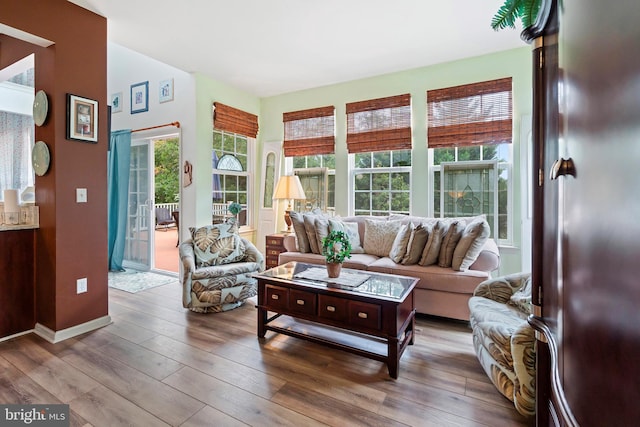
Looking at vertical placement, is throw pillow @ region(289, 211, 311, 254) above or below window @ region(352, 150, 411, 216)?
below

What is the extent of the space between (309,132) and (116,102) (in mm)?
3050

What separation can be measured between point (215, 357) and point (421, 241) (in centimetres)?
206

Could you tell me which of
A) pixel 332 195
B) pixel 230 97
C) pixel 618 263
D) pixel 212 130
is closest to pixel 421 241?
pixel 332 195

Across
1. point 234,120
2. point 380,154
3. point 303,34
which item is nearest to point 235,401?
point 303,34

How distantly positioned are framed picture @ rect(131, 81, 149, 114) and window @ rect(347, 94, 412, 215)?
2918mm

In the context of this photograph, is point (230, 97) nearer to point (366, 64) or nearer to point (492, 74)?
point (366, 64)

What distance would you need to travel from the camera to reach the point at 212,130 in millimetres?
4324

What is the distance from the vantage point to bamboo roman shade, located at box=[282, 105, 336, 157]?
456 cm

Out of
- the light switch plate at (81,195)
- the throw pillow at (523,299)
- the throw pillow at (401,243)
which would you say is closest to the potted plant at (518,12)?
the throw pillow at (523,299)

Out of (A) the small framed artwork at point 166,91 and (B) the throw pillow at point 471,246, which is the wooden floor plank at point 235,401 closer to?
(B) the throw pillow at point 471,246

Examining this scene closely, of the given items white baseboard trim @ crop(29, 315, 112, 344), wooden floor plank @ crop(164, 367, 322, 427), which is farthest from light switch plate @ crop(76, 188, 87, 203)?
wooden floor plank @ crop(164, 367, 322, 427)

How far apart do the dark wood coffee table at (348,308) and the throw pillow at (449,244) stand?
694mm

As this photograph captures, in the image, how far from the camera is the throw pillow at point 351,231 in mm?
3684

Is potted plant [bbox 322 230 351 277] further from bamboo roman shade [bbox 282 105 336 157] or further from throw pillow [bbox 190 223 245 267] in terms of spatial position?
bamboo roman shade [bbox 282 105 336 157]
